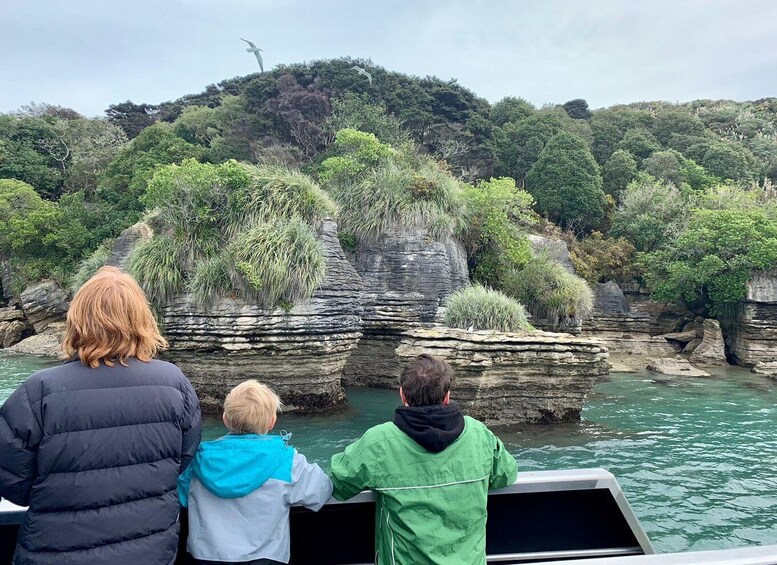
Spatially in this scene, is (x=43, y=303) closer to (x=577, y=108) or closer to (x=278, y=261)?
(x=278, y=261)

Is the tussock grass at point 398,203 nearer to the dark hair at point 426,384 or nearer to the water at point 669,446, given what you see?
the water at point 669,446

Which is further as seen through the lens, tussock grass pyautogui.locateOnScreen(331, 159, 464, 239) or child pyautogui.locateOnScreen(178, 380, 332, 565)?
tussock grass pyautogui.locateOnScreen(331, 159, 464, 239)

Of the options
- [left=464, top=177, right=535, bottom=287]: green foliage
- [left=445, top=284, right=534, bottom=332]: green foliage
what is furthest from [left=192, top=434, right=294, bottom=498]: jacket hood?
[left=464, top=177, right=535, bottom=287]: green foliage

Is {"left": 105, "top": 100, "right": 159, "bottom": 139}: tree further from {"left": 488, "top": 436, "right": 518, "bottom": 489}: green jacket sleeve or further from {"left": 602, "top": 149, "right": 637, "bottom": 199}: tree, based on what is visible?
{"left": 488, "top": 436, "right": 518, "bottom": 489}: green jacket sleeve

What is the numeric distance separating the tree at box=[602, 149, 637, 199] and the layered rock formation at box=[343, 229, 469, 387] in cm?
1619

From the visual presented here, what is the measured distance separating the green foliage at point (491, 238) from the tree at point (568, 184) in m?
8.76

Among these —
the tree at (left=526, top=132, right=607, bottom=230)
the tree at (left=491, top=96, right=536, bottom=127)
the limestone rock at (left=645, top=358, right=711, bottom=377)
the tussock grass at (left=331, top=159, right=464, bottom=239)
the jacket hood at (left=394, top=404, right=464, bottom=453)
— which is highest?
the tree at (left=491, top=96, right=536, bottom=127)

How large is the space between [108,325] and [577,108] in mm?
43532

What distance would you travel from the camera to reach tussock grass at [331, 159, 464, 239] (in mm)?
12977

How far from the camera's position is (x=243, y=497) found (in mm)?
1987

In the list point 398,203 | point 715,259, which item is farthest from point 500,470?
point 715,259

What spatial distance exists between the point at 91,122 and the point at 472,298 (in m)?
29.4

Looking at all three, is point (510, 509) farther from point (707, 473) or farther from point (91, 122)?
point (91, 122)

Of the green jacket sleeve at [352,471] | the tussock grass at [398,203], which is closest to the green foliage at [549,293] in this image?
the tussock grass at [398,203]
